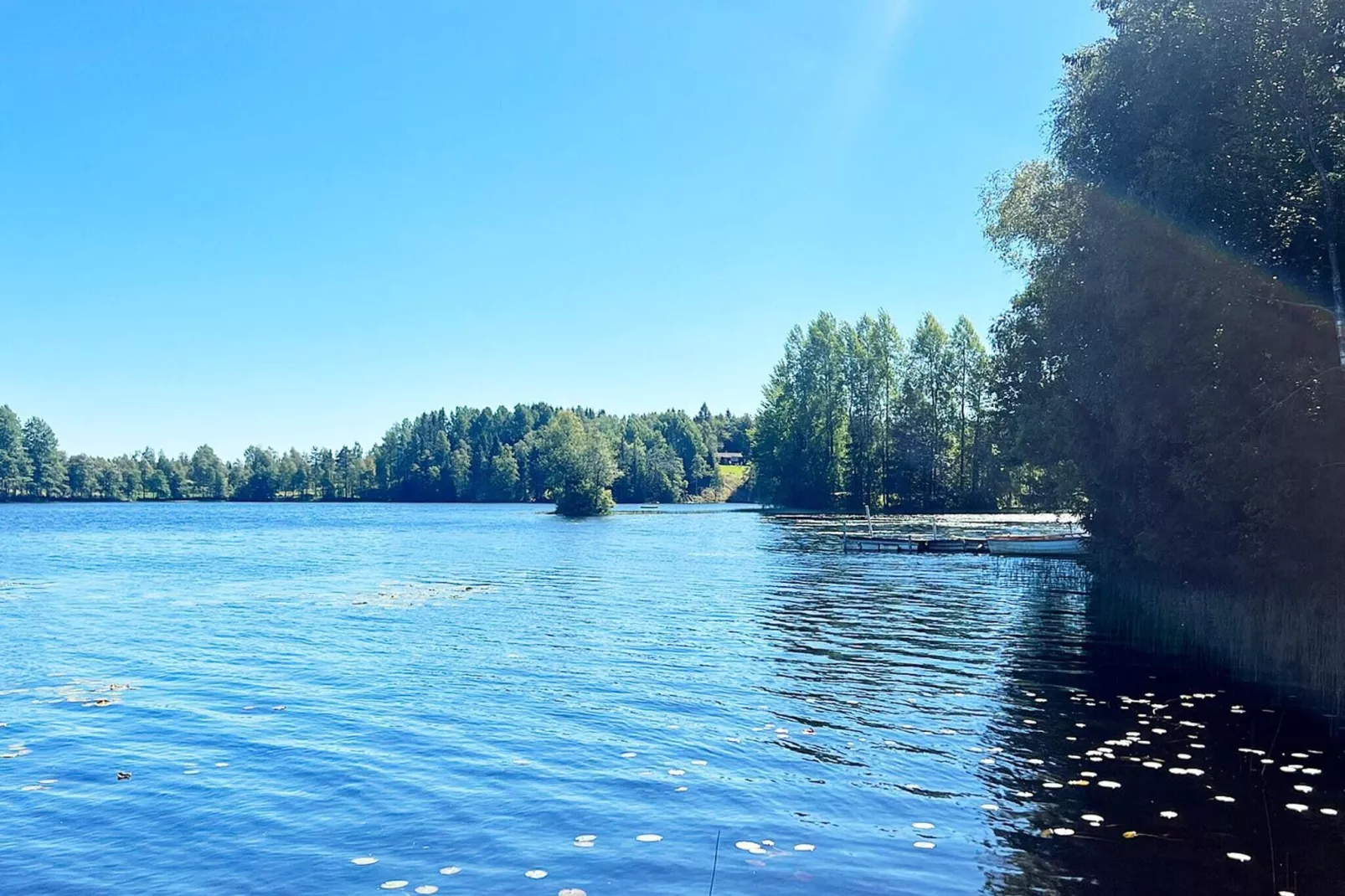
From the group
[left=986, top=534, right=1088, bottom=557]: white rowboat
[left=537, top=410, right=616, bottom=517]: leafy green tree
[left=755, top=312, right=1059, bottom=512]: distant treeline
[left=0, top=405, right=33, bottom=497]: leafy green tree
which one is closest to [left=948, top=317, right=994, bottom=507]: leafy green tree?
[left=755, top=312, right=1059, bottom=512]: distant treeline

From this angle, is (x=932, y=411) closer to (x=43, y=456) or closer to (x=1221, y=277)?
(x=1221, y=277)

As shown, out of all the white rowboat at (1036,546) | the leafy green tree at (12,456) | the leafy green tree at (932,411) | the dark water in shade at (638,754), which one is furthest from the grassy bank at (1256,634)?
the leafy green tree at (12,456)

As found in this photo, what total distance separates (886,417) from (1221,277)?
9965cm

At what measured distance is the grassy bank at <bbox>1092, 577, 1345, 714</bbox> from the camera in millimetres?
19016

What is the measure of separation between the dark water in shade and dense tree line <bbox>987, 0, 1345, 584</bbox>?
406cm

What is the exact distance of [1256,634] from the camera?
21.4m

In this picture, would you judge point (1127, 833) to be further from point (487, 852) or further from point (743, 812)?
point (487, 852)

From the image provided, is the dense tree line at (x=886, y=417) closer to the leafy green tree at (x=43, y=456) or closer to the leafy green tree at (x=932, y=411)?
the leafy green tree at (x=932, y=411)

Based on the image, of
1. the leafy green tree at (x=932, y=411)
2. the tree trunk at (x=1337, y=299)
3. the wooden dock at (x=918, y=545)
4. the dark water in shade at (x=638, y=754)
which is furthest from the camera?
the leafy green tree at (x=932, y=411)

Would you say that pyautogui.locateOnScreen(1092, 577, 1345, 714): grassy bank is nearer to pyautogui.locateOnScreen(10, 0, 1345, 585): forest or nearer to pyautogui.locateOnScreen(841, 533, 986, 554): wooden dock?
pyautogui.locateOnScreen(10, 0, 1345, 585): forest

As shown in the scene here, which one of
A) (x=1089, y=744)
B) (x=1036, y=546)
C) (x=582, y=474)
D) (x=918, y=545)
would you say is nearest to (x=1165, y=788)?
(x=1089, y=744)

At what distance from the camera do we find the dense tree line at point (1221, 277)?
18422 millimetres

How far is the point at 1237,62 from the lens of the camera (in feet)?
60.8

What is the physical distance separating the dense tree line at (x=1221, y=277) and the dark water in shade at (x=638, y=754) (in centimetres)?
406
